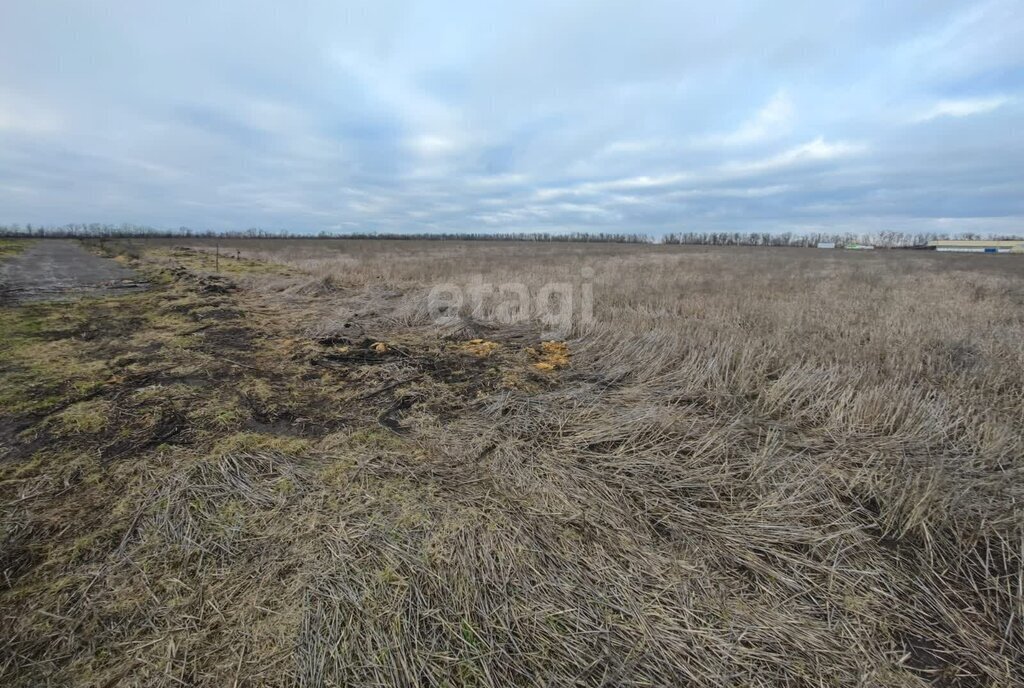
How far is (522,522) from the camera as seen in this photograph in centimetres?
277

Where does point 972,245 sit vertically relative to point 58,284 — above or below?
above

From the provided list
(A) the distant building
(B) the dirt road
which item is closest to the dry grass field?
(B) the dirt road

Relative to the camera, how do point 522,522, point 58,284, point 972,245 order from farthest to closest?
point 972,245
point 58,284
point 522,522

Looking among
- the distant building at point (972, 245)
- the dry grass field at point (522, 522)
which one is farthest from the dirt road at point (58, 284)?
the distant building at point (972, 245)

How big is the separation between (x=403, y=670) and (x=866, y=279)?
77.3ft

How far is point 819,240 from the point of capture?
11544 cm

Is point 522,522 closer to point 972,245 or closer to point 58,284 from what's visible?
point 58,284

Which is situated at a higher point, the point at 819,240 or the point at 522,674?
the point at 819,240

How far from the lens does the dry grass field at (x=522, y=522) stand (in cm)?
202

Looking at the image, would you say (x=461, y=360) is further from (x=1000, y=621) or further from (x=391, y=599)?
(x=1000, y=621)

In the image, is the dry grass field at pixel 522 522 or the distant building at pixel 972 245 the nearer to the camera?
the dry grass field at pixel 522 522

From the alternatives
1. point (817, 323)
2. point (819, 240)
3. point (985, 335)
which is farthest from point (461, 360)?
point (819, 240)

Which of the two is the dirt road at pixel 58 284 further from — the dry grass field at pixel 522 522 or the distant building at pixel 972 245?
the distant building at pixel 972 245

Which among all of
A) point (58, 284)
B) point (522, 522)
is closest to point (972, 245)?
point (522, 522)
